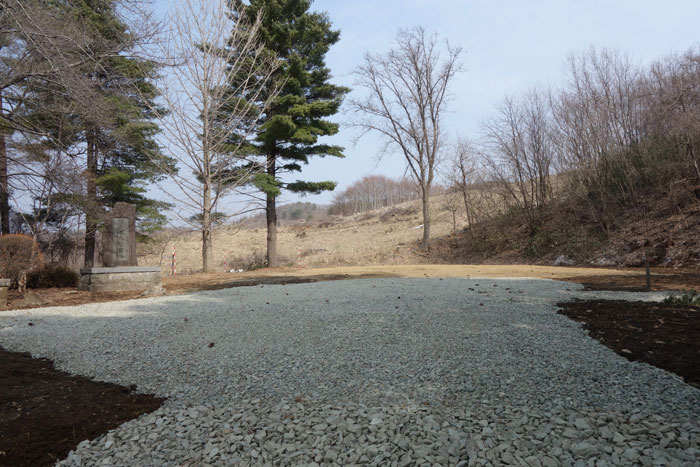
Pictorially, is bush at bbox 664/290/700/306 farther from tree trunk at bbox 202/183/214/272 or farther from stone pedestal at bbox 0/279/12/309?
tree trunk at bbox 202/183/214/272

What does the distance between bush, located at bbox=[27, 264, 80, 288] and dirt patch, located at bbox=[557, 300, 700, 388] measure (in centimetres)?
1224

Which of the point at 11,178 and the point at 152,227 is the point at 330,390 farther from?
the point at 152,227

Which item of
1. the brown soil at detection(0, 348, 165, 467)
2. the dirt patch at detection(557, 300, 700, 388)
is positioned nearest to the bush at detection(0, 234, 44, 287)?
the brown soil at detection(0, 348, 165, 467)

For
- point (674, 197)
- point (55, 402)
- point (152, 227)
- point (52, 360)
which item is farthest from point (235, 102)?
point (674, 197)

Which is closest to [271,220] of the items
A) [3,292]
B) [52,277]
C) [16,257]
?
[52,277]

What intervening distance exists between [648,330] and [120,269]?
35.1 feet

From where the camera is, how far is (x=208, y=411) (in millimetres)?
2752

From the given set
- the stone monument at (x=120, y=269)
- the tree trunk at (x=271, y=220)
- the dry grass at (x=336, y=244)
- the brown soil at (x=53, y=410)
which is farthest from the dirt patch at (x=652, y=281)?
the tree trunk at (x=271, y=220)

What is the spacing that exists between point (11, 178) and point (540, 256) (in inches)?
706

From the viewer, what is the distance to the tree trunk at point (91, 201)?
1303 cm

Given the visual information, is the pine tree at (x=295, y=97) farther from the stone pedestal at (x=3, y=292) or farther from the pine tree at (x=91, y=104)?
the stone pedestal at (x=3, y=292)

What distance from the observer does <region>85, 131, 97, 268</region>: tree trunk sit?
1303 centimetres

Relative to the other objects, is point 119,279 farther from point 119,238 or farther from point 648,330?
point 648,330

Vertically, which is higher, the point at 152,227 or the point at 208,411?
the point at 152,227
